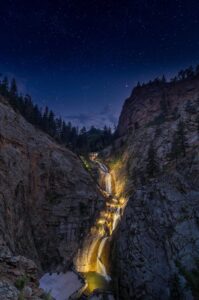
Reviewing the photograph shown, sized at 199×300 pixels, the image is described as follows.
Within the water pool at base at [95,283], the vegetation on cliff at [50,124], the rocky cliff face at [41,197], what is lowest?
the water pool at base at [95,283]

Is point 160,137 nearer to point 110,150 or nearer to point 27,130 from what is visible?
point 110,150

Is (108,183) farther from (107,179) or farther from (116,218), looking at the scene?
(116,218)

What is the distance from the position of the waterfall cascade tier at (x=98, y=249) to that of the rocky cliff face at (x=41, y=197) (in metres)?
2.80

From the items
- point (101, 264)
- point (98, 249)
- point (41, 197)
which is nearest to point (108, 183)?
point (98, 249)

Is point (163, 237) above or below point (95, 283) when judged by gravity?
above

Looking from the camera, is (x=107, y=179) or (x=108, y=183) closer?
(x=108, y=183)

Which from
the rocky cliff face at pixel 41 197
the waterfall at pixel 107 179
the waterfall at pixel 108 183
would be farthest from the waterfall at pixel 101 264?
the waterfall at pixel 108 183

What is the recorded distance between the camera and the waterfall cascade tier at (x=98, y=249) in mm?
35500

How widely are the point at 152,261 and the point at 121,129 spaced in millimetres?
71430

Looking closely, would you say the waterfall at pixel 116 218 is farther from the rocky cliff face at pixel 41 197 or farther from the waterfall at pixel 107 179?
the waterfall at pixel 107 179

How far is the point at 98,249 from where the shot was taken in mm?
40812

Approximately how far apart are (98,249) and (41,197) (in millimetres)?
15930

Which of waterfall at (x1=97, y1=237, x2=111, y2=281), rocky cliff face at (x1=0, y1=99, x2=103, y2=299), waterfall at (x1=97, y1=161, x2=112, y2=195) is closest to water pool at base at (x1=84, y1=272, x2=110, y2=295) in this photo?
waterfall at (x1=97, y1=237, x2=111, y2=281)

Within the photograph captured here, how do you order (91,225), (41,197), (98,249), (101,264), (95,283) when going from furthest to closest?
(98,249) → (91,225) → (101,264) → (41,197) → (95,283)
